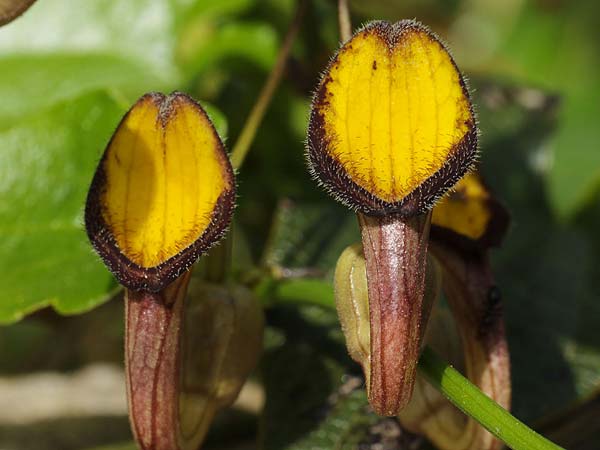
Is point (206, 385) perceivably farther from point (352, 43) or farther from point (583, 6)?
point (583, 6)

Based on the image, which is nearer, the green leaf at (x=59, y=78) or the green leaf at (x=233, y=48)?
the green leaf at (x=59, y=78)

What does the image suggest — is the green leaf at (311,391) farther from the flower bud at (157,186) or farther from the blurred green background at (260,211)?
the flower bud at (157,186)

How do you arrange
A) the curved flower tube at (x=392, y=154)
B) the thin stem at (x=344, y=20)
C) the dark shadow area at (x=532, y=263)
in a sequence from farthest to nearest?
the dark shadow area at (x=532, y=263)
the thin stem at (x=344, y=20)
the curved flower tube at (x=392, y=154)

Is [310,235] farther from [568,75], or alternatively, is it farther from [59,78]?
[568,75]

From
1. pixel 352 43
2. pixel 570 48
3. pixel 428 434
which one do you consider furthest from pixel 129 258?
pixel 570 48

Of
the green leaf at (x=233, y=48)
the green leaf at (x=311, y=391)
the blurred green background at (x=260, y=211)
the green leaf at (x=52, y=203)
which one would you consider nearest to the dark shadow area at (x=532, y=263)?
the blurred green background at (x=260, y=211)

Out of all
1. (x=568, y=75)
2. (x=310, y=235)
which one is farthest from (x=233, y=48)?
(x=568, y=75)

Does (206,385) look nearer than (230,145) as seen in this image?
Yes
